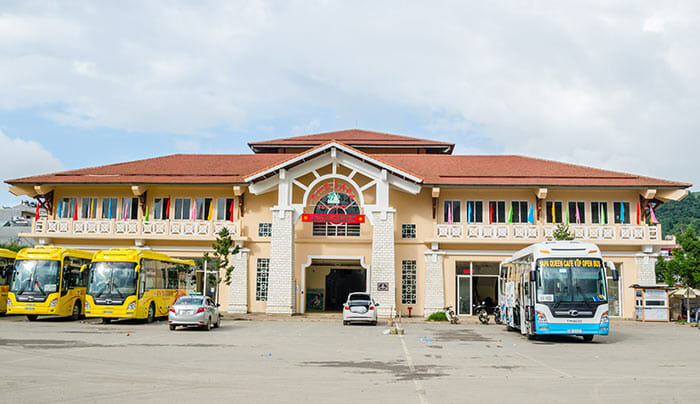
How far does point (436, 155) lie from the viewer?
3975 cm

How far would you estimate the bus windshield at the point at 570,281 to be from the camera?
20.0 meters

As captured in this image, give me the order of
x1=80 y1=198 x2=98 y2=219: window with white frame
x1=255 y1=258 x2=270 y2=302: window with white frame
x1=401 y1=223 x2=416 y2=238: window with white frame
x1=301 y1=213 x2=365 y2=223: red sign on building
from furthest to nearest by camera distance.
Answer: x1=80 y1=198 x2=98 y2=219: window with white frame → x1=401 y1=223 x2=416 y2=238: window with white frame → x1=255 y1=258 x2=270 y2=302: window with white frame → x1=301 y1=213 x2=365 y2=223: red sign on building

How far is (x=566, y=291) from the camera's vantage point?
2009 cm

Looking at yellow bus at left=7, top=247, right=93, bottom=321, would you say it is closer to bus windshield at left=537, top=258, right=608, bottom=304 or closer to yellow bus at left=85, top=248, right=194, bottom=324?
yellow bus at left=85, top=248, right=194, bottom=324

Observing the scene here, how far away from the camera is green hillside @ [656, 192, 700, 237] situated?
95.8 metres

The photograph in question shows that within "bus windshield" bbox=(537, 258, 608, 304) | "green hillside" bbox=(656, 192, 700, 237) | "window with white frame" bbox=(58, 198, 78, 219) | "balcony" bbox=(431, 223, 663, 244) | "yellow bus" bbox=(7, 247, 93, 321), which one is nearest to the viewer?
"bus windshield" bbox=(537, 258, 608, 304)

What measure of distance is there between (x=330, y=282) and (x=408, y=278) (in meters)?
6.16

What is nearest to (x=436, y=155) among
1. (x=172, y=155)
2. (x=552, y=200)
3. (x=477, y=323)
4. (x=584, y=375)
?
(x=552, y=200)

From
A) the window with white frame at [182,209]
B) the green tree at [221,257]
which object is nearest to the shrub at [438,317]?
the green tree at [221,257]

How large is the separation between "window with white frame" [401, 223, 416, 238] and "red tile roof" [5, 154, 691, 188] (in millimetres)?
2801

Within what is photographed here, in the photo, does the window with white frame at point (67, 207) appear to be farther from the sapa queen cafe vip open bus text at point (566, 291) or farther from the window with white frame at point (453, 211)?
the sapa queen cafe vip open bus text at point (566, 291)

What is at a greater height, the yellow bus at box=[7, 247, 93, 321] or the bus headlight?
the yellow bus at box=[7, 247, 93, 321]

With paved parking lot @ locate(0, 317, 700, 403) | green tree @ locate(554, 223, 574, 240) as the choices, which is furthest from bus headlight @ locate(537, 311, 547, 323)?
green tree @ locate(554, 223, 574, 240)

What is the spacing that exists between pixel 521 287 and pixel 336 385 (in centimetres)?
1353
